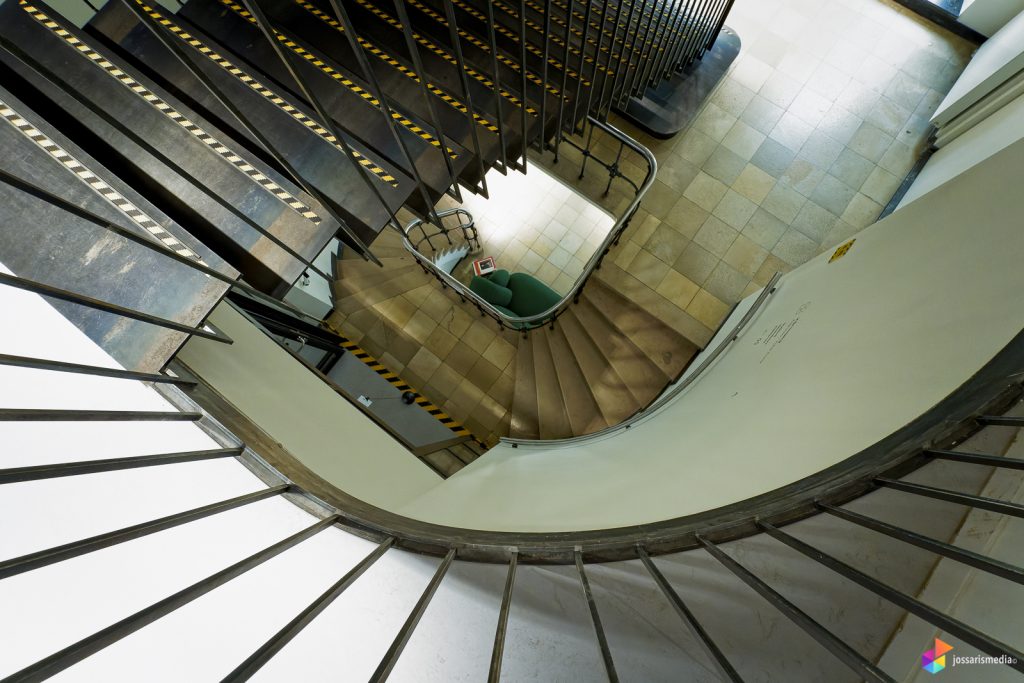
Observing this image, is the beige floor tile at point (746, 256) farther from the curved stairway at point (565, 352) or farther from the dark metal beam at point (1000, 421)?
the dark metal beam at point (1000, 421)

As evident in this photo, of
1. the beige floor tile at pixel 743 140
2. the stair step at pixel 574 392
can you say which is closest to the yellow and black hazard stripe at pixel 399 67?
the stair step at pixel 574 392

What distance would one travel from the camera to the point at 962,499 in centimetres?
89

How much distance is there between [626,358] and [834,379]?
237 cm

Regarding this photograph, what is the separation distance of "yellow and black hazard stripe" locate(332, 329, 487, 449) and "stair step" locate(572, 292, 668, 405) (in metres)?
1.73

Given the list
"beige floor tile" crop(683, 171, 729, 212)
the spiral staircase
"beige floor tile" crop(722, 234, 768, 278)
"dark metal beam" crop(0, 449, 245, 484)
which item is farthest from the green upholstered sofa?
"dark metal beam" crop(0, 449, 245, 484)

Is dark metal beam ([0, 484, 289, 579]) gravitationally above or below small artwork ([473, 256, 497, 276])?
below

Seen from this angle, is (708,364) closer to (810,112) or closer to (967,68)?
(810,112)

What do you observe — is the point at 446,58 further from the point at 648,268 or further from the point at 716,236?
the point at 716,236

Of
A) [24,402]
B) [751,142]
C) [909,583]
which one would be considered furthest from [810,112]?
[24,402]

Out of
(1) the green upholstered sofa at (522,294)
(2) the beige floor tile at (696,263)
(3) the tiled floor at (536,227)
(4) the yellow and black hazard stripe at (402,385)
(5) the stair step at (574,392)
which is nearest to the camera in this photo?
(5) the stair step at (574,392)

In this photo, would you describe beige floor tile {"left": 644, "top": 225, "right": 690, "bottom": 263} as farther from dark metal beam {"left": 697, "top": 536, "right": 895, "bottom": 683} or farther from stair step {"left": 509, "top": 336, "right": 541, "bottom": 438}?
dark metal beam {"left": 697, "top": 536, "right": 895, "bottom": 683}

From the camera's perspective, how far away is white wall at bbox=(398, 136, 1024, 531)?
1.36 m

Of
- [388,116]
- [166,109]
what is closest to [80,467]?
[388,116]

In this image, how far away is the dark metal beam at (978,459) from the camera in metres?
0.86
